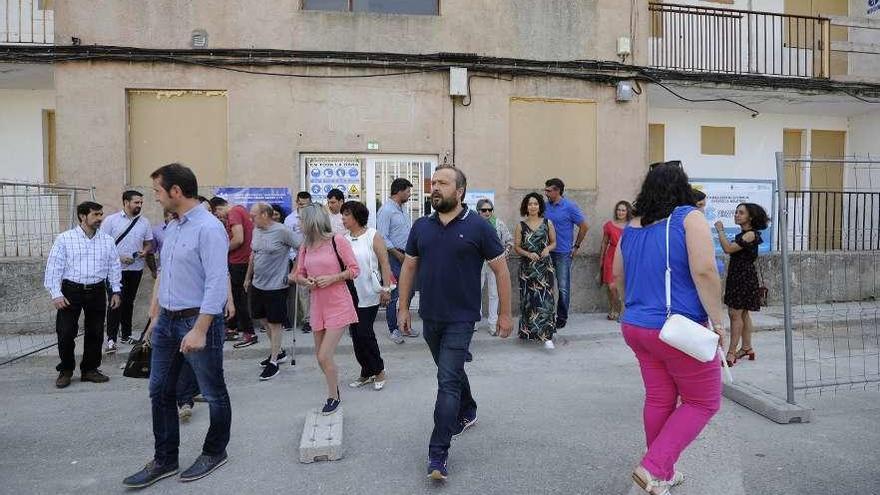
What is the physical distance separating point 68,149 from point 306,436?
6.65m

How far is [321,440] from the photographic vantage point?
→ 13.6ft

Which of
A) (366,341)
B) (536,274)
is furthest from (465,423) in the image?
(536,274)

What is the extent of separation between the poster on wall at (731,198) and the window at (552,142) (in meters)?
1.91

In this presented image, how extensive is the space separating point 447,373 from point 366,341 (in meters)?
2.02

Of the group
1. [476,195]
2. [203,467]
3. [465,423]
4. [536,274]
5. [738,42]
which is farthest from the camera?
[738,42]

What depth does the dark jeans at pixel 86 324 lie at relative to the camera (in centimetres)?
598

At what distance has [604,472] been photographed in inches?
151

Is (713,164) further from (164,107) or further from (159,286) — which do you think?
(159,286)

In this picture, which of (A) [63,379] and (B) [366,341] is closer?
(B) [366,341]

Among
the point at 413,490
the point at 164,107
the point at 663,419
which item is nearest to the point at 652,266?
the point at 663,419

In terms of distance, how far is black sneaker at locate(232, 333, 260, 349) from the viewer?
7.42 metres

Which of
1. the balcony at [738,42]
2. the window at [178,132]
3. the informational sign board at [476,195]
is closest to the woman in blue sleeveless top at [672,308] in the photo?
the informational sign board at [476,195]

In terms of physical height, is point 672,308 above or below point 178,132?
below

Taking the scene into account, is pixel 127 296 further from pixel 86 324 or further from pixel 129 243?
pixel 86 324
